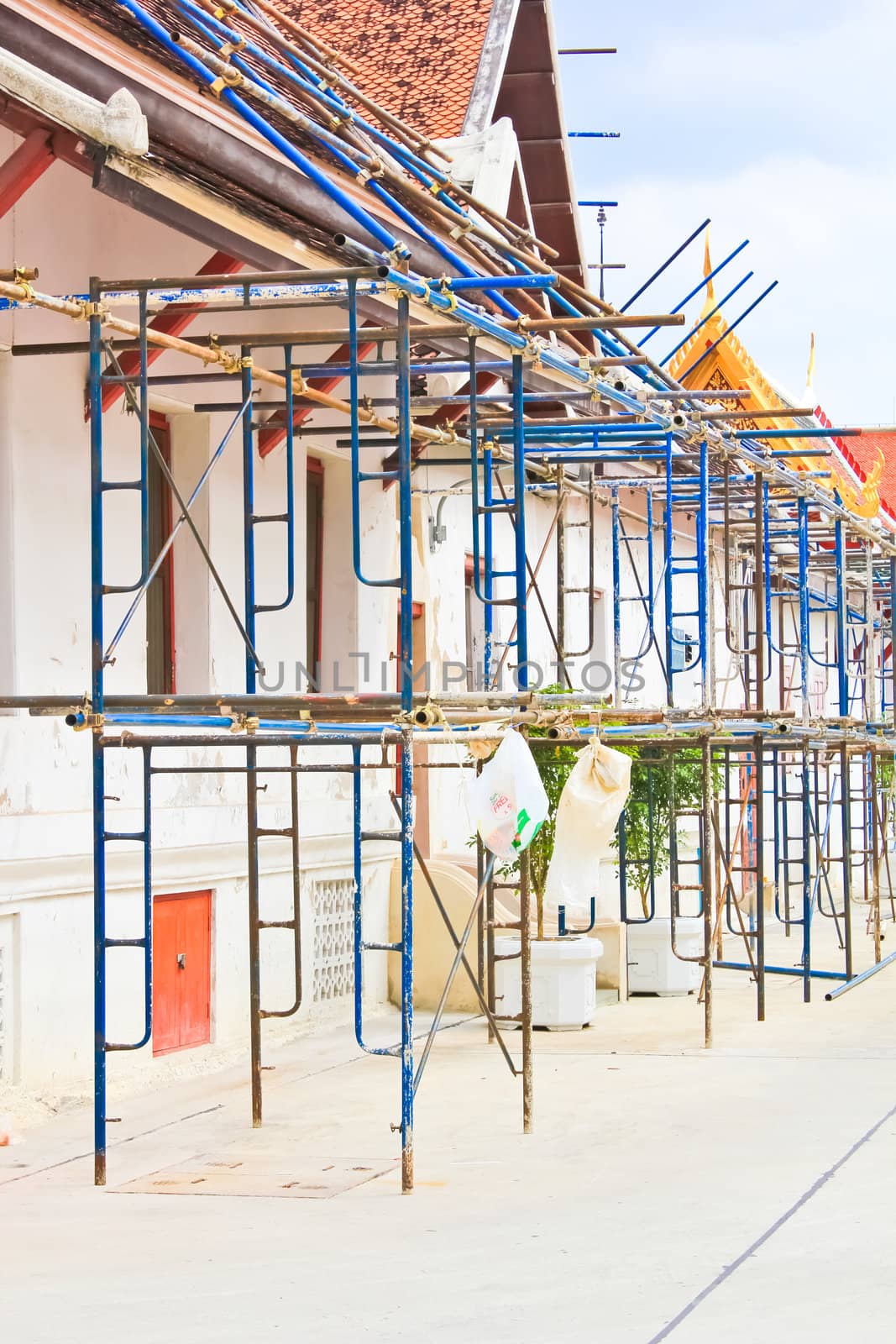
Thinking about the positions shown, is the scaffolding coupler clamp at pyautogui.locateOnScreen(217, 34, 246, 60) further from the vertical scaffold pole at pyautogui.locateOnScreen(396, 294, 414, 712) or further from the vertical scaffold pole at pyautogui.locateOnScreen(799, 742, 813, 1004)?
the vertical scaffold pole at pyautogui.locateOnScreen(799, 742, 813, 1004)

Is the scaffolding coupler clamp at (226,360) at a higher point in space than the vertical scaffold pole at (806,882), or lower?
higher

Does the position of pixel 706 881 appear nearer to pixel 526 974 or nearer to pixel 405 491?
pixel 526 974

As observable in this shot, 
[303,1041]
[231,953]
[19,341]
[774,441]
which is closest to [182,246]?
[19,341]

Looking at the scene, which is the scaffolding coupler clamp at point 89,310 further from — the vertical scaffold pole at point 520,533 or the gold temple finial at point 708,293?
the gold temple finial at point 708,293

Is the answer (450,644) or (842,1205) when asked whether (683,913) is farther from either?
(842,1205)

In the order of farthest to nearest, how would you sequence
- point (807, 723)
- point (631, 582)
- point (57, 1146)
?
point (631, 582) < point (807, 723) < point (57, 1146)

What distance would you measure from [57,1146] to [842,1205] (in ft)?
11.5

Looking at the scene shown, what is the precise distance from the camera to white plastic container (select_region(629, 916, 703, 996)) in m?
13.4

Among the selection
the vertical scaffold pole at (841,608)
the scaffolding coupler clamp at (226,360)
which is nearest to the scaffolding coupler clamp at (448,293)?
the scaffolding coupler clamp at (226,360)

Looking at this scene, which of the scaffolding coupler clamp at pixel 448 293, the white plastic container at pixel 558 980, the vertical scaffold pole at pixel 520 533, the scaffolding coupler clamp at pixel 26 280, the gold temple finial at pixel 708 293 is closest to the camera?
the scaffolding coupler clamp at pixel 26 280

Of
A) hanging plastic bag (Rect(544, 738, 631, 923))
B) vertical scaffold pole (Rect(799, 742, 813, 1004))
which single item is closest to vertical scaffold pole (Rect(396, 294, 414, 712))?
hanging plastic bag (Rect(544, 738, 631, 923))

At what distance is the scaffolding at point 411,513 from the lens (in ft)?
23.7

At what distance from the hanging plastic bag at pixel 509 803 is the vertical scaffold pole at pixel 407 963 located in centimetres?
50

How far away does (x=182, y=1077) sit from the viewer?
1015 centimetres
